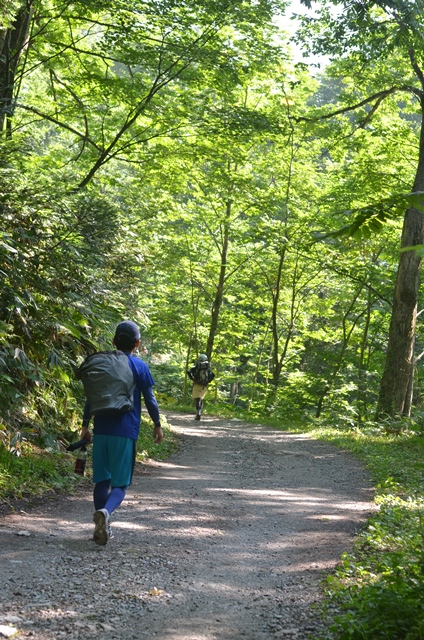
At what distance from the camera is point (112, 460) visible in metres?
5.18

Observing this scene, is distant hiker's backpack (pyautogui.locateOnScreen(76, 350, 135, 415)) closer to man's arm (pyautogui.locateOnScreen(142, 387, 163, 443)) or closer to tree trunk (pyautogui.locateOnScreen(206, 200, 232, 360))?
man's arm (pyautogui.locateOnScreen(142, 387, 163, 443))

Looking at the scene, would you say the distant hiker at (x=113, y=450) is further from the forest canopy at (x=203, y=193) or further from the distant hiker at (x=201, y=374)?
the distant hiker at (x=201, y=374)

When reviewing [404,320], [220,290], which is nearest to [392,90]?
Answer: [404,320]

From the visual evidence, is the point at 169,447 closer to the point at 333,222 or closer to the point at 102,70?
the point at 102,70

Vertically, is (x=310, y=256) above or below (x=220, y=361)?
above

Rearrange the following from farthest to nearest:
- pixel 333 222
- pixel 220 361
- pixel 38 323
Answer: pixel 220 361, pixel 333 222, pixel 38 323

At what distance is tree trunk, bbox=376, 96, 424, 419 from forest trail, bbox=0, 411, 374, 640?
763 centimetres

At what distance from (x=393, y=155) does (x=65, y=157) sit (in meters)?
9.50

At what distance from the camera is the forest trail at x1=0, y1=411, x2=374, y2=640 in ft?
11.9

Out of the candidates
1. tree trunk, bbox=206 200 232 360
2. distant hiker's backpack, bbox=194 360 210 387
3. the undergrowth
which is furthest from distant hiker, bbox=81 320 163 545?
tree trunk, bbox=206 200 232 360

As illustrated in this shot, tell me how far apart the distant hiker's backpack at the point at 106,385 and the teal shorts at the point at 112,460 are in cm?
26

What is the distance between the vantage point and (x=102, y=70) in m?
13.8

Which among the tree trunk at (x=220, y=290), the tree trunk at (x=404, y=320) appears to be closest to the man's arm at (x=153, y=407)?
the tree trunk at (x=404, y=320)

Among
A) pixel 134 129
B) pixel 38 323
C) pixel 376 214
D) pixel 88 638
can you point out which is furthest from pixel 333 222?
pixel 88 638
